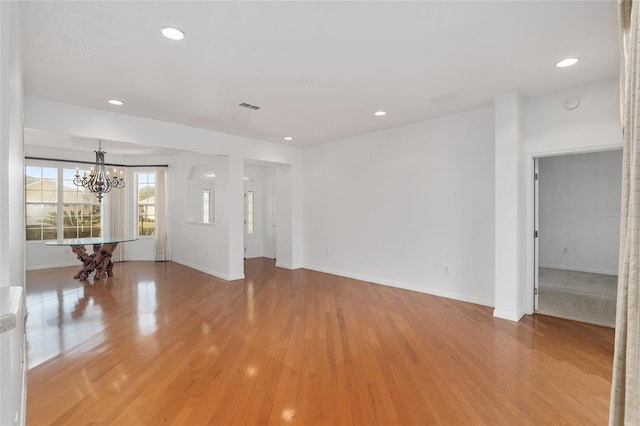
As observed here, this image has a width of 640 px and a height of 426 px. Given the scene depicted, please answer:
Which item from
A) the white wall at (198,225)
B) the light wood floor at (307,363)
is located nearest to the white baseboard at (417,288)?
the light wood floor at (307,363)

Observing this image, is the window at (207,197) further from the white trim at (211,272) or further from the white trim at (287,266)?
the white trim at (287,266)

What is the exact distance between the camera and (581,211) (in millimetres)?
6559

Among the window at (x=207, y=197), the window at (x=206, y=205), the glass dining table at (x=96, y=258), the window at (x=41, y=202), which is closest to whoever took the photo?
the glass dining table at (x=96, y=258)

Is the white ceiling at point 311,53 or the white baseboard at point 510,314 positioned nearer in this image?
the white ceiling at point 311,53

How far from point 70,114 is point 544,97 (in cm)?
607

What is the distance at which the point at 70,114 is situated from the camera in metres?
4.08

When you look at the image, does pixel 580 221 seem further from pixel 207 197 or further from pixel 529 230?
pixel 207 197

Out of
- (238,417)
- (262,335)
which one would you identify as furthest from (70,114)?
(238,417)

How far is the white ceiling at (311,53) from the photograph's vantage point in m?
2.24

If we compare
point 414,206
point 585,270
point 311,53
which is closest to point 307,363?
Result: point 311,53

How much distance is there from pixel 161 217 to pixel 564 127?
834cm

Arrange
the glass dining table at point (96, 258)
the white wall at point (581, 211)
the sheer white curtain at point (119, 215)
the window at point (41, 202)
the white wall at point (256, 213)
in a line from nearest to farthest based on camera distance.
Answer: the glass dining table at point (96, 258), the white wall at point (581, 211), the window at point (41, 202), the sheer white curtain at point (119, 215), the white wall at point (256, 213)

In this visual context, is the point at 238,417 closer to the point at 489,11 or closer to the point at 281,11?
the point at 281,11

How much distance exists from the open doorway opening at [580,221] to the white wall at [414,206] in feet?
6.53
